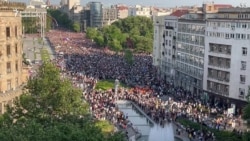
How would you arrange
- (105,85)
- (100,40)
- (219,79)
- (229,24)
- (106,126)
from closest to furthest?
(106,126) → (229,24) → (219,79) → (105,85) → (100,40)

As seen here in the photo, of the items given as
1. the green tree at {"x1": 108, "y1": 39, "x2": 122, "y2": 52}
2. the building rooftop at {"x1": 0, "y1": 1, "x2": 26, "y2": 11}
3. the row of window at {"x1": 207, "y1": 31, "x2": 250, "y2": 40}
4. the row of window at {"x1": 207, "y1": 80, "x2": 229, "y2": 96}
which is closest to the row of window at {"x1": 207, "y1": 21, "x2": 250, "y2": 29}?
the row of window at {"x1": 207, "y1": 31, "x2": 250, "y2": 40}

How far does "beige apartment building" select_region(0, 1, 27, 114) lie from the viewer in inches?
2024

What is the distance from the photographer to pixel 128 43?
17425cm

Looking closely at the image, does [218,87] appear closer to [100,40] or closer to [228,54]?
[228,54]

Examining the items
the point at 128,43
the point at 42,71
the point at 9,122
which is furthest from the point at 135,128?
the point at 128,43

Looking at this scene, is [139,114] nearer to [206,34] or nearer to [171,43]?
[206,34]

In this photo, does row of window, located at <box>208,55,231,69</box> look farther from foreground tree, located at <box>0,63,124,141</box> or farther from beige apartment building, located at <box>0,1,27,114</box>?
foreground tree, located at <box>0,63,124,141</box>

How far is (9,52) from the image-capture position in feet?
174

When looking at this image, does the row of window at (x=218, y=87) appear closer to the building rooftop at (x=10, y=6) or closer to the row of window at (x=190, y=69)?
the row of window at (x=190, y=69)

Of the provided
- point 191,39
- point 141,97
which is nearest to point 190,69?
point 191,39

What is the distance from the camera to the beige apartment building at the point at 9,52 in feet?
169

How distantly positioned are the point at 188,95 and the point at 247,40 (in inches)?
580

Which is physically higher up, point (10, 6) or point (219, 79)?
point (10, 6)

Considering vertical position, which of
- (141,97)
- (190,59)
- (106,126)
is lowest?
(106,126)
